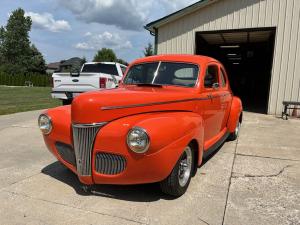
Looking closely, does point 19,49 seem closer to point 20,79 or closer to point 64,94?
point 20,79

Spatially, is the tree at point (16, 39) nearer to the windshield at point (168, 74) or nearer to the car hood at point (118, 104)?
the windshield at point (168, 74)

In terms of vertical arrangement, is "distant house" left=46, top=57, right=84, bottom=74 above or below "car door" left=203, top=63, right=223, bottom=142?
above

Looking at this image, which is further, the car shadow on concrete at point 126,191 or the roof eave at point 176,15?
the roof eave at point 176,15

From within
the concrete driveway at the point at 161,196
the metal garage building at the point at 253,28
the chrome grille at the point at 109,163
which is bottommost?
the concrete driveway at the point at 161,196

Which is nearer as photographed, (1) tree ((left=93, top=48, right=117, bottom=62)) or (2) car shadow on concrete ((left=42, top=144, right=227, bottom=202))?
(2) car shadow on concrete ((left=42, top=144, right=227, bottom=202))

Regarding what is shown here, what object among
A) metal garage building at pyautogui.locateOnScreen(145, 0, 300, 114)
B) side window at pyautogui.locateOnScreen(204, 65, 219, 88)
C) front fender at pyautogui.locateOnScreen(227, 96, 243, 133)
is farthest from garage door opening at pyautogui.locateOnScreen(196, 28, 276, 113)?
side window at pyautogui.locateOnScreen(204, 65, 219, 88)

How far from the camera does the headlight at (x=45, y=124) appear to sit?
167 inches

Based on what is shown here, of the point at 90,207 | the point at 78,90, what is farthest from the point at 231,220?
the point at 78,90

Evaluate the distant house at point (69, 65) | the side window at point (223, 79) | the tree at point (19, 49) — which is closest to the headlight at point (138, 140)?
the side window at point (223, 79)

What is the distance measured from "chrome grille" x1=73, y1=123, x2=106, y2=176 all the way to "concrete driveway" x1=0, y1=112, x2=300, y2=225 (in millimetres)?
439

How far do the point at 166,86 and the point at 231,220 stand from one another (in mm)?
2211

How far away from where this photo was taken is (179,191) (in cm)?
393

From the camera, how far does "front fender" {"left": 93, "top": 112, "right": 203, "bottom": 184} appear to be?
3.42 meters

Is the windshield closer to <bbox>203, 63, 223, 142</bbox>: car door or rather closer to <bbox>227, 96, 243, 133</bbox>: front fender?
<bbox>203, 63, 223, 142</bbox>: car door
